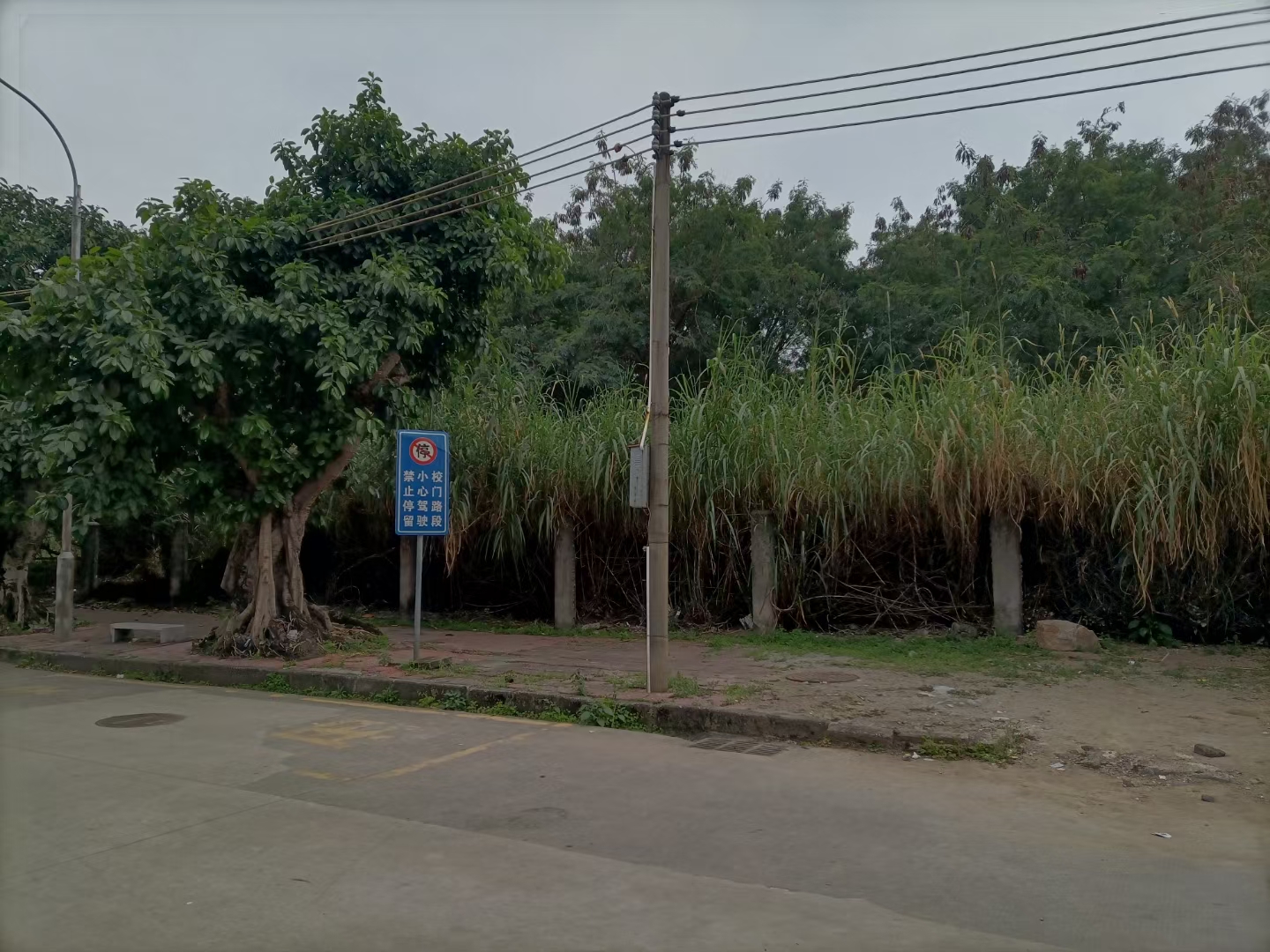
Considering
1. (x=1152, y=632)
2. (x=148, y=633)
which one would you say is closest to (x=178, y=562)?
(x=148, y=633)

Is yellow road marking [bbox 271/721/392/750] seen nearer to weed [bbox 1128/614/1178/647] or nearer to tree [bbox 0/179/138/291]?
weed [bbox 1128/614/1178/647]

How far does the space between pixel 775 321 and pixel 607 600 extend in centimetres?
1026

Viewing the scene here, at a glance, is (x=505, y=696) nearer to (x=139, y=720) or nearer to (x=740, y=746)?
(x=740, y=746)

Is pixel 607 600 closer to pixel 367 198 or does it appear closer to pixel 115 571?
pixel 367 198

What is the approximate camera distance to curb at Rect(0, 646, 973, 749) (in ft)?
24.7

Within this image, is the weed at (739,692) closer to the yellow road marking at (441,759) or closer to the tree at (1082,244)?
the yellow road marking at (441,759)

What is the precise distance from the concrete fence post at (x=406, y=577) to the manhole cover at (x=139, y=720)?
6.35 m

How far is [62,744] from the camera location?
308 inches

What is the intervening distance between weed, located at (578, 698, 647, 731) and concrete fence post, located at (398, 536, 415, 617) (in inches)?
301

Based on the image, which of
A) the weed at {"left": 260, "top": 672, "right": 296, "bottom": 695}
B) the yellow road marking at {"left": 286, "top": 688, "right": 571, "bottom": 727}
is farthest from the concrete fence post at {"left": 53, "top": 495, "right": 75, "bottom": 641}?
the yellow road marking at {"left": 286, "top": 688, "right": 571, "bottom": 727}

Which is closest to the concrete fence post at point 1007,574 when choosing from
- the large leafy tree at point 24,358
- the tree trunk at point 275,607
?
the tree trunk at point 275,607

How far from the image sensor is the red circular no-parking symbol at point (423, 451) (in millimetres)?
11125

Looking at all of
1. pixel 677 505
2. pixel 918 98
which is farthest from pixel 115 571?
pixel 918 98

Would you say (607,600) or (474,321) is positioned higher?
(474,321)
